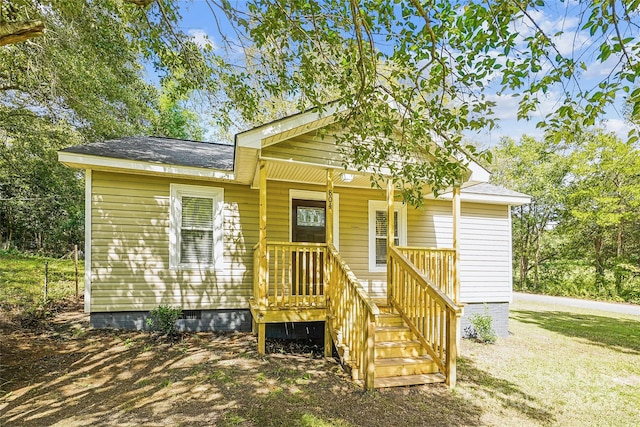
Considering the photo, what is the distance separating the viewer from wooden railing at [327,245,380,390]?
4.17m

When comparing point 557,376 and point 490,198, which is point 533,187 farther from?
point 557,376

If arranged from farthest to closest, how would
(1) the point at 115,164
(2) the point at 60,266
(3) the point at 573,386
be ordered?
(2) the point at 60,266, (1) the point at 115,164, (3) the point at 573,386

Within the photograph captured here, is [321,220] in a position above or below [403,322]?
above

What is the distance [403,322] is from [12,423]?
4826mm

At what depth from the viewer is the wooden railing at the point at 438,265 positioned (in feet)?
20.2

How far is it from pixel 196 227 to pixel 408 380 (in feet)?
15.5

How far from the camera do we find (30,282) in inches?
388

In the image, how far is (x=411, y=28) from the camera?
3393mm

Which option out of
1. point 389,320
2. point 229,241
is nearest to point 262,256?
point 229,241

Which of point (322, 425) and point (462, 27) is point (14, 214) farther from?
point (462, 27)

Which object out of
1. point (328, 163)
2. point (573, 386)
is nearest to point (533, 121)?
point (328, 163)

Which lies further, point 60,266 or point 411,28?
point 60,266

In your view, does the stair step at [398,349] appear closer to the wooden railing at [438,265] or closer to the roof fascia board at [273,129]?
the wooden railing at [438,265]

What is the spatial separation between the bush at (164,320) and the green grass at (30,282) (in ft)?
11.1
